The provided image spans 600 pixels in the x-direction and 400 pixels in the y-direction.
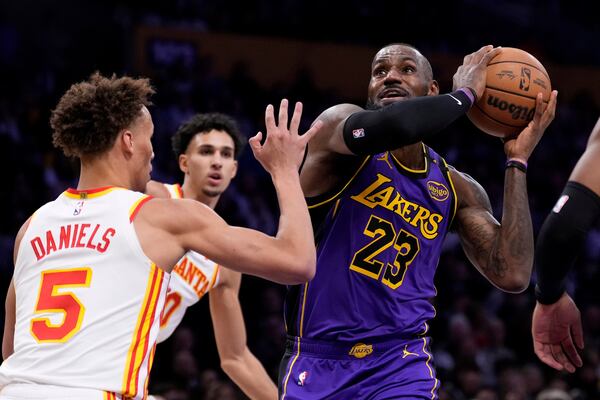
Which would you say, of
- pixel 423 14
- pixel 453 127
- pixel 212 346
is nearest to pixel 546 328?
pixel 212 346

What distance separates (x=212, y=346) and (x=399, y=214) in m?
5.09

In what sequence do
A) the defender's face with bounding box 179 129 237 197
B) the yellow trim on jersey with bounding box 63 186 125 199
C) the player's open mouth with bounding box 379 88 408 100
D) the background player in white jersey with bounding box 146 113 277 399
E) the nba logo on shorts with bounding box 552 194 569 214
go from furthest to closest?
the defender's face with bounding box 179 129 237 197 < the background player in white jersey with bounding box 146 113 277 399 < the player's open mouth with bounding box 379 88 408 100 < the yellow trim on jersey with bounding box 63 186 125 199 < the nba logo on shorts with bounding box 552 194 569 214

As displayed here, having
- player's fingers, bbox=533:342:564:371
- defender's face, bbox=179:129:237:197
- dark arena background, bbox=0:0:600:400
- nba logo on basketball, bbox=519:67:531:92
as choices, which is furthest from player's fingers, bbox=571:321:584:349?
dark arena background, bbox=0:0:600:400

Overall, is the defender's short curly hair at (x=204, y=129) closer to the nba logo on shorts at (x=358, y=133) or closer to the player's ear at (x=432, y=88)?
the player's ear at (x=432, y=88)

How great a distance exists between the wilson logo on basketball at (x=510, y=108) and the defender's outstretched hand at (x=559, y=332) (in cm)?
134

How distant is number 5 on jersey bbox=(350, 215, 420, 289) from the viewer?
437 cm

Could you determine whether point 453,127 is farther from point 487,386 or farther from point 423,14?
point 487,386

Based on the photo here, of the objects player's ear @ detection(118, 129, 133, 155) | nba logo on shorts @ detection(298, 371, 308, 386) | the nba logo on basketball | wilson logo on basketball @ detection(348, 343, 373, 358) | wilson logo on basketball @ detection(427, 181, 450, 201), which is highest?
the nba logo on basketball

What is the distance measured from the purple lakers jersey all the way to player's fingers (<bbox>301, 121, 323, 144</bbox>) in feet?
1.59

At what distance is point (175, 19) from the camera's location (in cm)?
1509

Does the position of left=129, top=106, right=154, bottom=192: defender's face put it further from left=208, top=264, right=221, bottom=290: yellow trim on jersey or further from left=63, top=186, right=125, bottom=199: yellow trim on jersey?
left=208, top=264, right=221, bottom=290: yellow trim on jersey

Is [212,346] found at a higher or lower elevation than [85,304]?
lower

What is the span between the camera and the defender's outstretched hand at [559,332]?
334 cm

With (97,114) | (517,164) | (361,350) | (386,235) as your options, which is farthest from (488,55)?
(97,114)
